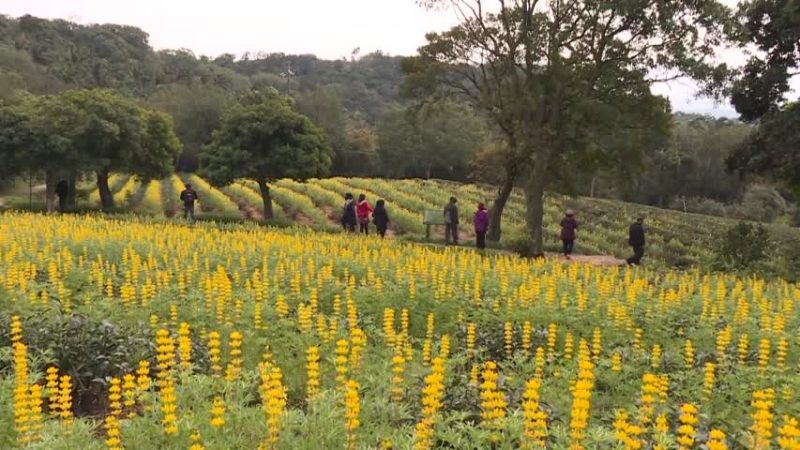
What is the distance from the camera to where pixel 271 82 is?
99.6 m

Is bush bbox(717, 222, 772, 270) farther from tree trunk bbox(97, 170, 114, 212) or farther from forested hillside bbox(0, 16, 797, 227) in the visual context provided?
tree trunk bbox(97, 170, 114, 212)

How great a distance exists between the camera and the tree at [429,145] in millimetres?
64625

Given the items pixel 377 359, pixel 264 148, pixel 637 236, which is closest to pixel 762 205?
pixel 637 236

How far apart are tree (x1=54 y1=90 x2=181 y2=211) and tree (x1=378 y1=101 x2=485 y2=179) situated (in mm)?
32747

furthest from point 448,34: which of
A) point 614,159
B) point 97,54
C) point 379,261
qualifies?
point 97,54

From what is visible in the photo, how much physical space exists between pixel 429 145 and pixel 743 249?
49.0 m

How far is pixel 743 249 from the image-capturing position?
59.8 ft

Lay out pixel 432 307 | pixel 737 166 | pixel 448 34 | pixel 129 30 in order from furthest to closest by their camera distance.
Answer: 1. pixel 129 30
2. pixel 448 34
3. pixel 737 166
4. pixel 432 307

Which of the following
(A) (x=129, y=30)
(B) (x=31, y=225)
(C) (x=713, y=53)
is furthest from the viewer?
(A) (x=129, y=30)

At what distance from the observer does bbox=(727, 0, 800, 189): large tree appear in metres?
18.8

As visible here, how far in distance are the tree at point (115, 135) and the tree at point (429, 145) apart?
32747 mm

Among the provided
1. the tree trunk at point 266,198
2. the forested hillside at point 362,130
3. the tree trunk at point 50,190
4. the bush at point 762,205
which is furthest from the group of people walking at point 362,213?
the bush at point 762,205

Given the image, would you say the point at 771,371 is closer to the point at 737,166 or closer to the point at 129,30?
the point at 737,166

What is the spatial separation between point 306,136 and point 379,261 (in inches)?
702
